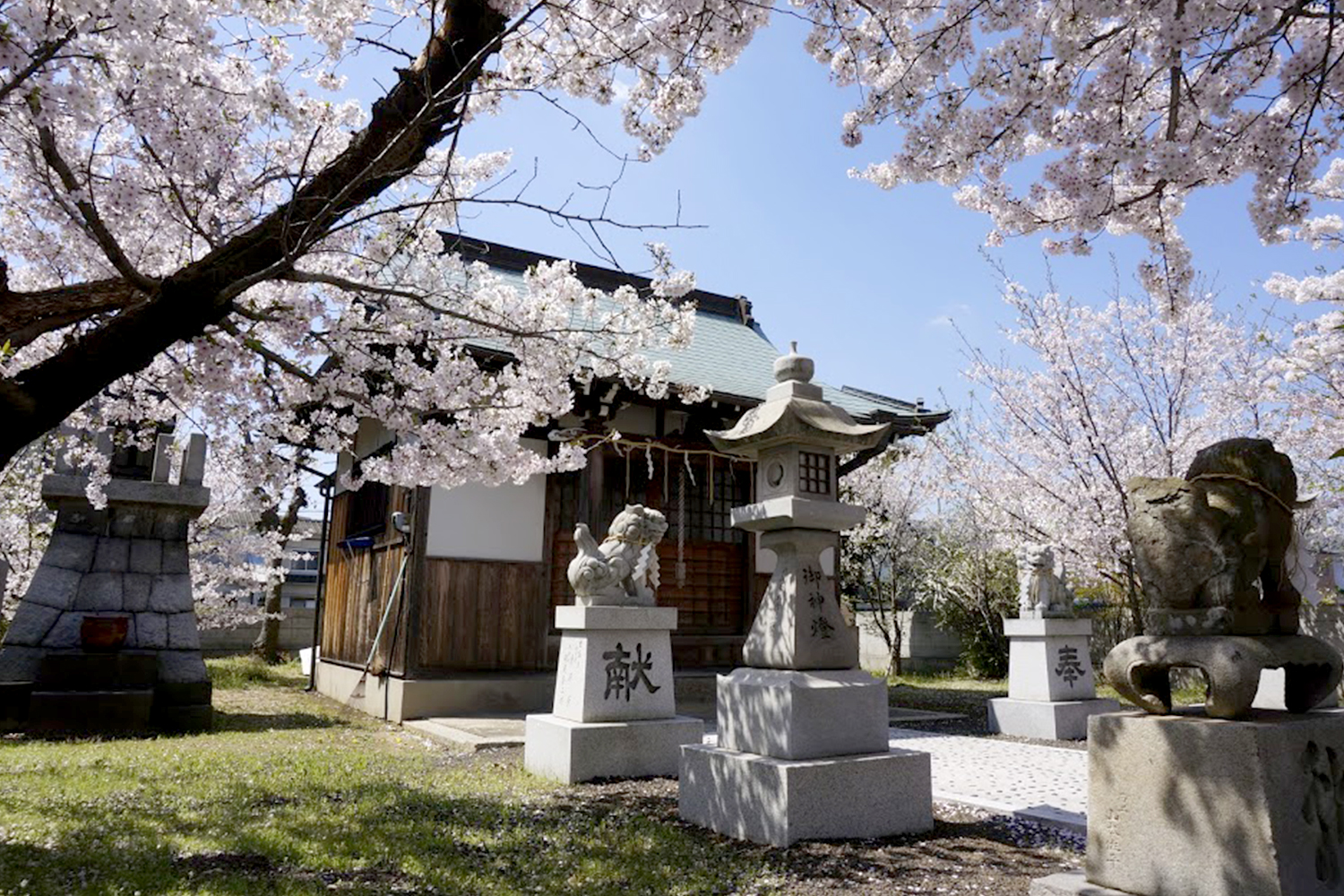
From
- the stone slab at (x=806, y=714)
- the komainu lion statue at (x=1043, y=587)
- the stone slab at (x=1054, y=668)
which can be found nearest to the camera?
the stone slab at (x=806, y=714)

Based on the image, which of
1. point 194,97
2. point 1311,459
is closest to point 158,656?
point 194,97

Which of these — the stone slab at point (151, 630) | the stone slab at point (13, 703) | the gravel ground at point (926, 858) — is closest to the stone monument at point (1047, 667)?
the gravel ground at point (926, 858)

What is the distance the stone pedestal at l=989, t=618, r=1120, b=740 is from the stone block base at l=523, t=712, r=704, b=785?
504 centimetres

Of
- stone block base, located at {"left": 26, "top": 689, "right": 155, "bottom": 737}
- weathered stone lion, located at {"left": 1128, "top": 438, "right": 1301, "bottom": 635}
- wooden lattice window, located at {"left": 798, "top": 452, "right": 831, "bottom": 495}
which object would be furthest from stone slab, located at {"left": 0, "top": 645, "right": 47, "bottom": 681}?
weathered stone lion, located at {"left": 1128, "top": 438, "right": 1301, "bottom": 635}

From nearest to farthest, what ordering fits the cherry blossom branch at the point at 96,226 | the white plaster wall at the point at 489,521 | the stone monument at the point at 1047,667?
the cherry blossom branch at the point at 96,226, the stone monument at the point at 1047,667, the white plaster wall at the point at 489,521

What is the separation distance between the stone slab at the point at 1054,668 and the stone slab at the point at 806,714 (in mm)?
5466

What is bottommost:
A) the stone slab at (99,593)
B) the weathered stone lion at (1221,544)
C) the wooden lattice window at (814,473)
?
the stone slab at (99,593)

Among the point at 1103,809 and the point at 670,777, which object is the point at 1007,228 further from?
the point at 670,777

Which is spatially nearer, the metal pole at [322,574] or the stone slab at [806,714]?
the stone slab at [806,714]

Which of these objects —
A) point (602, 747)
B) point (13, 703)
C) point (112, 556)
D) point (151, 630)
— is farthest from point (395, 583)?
point (602, 747)

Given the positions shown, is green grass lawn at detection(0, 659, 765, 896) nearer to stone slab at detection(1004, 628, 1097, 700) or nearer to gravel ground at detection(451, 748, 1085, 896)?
gravel ground at detection(451, 748, 1085, 896)

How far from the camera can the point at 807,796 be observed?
5008 millimetres

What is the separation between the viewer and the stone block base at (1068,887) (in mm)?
3238

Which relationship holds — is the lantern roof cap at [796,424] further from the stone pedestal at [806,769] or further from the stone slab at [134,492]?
the stone slab at [134,492]
